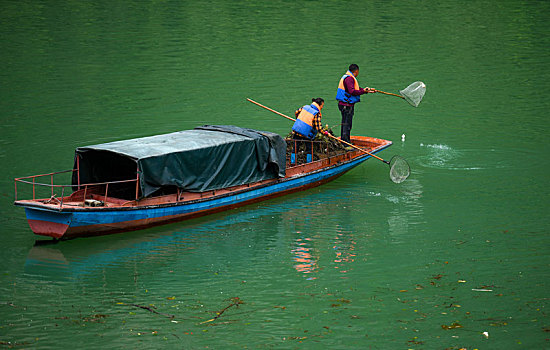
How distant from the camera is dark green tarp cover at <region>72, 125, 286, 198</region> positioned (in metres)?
16.7

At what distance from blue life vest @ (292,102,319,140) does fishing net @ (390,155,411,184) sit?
7.99 feet

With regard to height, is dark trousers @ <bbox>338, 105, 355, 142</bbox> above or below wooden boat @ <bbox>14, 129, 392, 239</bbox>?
above

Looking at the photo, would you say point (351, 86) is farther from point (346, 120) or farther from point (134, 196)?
point (134, 196)

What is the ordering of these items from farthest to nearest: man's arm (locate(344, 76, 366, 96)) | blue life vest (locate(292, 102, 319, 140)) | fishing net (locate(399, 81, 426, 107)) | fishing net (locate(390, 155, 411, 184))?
man's arm (locate(344, 76, 366, 96)) → fishing net (locate(399, 81, 426, 107)) → blue life vest (locate(292, 102, 319, 140)) → fishing net (locate(390, 155, 411, 184))

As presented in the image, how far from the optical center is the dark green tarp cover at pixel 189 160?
16.7 metres

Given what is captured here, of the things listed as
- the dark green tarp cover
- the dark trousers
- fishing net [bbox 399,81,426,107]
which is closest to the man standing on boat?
the dark trousers

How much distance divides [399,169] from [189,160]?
6.11 m

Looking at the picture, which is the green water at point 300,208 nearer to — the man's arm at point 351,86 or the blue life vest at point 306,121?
the blue life vest at point 306,121

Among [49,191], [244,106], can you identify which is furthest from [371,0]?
[49,191]

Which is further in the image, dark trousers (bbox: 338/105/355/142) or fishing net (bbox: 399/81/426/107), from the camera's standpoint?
dark trousers (bbox: 338/105/355/142)

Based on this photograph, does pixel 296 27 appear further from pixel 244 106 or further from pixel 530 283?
pixel 530 283

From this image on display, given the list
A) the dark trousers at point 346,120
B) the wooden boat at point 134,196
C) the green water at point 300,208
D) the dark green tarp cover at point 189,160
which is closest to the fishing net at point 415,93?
the dark trousers at point 346,120

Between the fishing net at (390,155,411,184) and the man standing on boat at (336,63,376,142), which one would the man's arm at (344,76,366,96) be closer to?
the man standing on boat at (336,63,376,142)

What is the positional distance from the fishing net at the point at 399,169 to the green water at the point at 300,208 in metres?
Answer: 0.45
